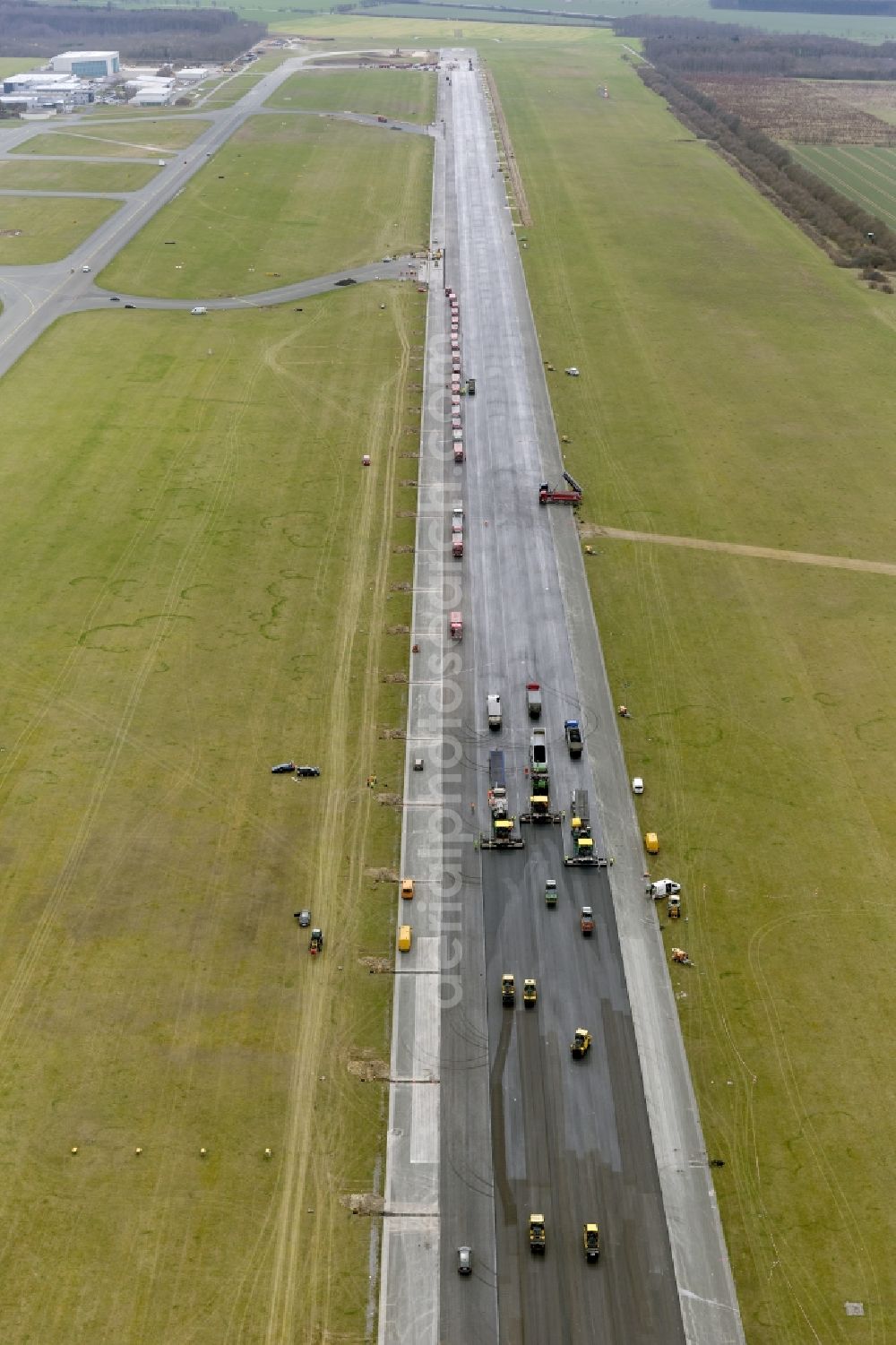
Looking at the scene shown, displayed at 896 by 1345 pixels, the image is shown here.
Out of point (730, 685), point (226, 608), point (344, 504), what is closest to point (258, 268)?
point (344, 504)

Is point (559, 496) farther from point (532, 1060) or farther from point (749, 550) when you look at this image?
point (532, 1060)

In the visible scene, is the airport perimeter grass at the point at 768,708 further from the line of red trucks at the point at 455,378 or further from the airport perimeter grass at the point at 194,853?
the airport perimeter grass at the point at 194,853

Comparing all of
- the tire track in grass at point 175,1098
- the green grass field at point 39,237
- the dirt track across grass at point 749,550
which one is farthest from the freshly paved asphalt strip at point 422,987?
the green grass field at point 39,237

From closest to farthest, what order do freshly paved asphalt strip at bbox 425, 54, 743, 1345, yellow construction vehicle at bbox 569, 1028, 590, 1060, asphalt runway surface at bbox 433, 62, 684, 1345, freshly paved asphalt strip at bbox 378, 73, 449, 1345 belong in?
asphalt runway surface at bbox 433, 62, 684, 1345 → freshly paved asphalt strip at bbox 425, 54, 743, 1345 → freshly paved asphalt strip at bbox 378, 73, 449, 1345 → yellow construction vehicle at bbox 569, 1028, 590, 1060

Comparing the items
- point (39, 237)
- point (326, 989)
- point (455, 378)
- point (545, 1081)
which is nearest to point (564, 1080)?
point (545, 1081)

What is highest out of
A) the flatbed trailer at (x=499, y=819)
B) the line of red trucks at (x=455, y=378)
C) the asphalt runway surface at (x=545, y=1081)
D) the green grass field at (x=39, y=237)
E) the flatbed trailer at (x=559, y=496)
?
the green grass field at (x=39, y=237)

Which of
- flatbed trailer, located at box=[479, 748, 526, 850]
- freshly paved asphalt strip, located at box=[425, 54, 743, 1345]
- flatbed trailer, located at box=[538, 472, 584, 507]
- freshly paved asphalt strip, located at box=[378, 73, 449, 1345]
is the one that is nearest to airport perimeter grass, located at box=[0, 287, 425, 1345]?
freshly paved asphalt strip, located at box=[378, 73, 449, 1345]

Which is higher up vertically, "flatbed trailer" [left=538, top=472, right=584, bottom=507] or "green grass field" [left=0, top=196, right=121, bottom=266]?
"green grass field" [left=0, top=196, right=121, bottom=266]

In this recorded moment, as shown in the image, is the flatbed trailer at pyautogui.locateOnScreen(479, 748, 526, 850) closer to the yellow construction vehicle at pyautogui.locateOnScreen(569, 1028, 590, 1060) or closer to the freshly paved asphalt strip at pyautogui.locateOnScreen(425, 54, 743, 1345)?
the freshly paved asphalt strip at pyautogui.locateOnScreen(425, 54, 743, 1345)

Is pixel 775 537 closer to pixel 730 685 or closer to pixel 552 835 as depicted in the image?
pixel 730 685
